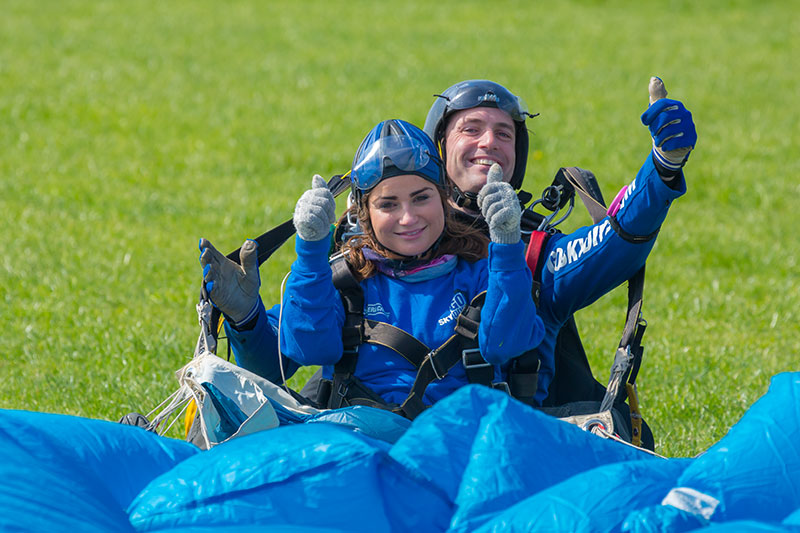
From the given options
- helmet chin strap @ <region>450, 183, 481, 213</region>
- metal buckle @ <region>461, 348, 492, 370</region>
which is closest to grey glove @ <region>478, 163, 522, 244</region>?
metal buckle @ <region>461, 348, 492, 370</region>

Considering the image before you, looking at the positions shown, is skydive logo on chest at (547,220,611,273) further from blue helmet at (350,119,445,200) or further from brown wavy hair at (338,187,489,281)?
blue helmet at (350,119,445,200)

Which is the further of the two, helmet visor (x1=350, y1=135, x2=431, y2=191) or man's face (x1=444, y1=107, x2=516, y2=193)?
man's face (x1=444, y1=107, x2=516, y2=193)

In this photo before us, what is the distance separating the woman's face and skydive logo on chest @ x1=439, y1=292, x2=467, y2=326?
0.20 meters

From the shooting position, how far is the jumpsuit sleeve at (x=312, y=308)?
10.7 feet

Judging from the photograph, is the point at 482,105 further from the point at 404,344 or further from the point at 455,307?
the point at 404,344

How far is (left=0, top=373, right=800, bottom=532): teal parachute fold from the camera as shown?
2.27 metres

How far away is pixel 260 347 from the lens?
369cm

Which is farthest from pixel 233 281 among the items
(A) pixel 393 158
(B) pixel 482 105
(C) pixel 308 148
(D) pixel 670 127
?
(C) pixel 308 148

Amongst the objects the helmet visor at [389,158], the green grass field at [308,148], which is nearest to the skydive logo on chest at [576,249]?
the helmet visor at [389,158]

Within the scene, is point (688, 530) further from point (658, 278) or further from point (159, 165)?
point (159, 165)

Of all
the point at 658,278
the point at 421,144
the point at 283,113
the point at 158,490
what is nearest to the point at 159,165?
the point at 283,113

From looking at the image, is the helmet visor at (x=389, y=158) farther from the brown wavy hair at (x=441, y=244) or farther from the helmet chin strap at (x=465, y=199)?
the helmet chin strap at (x=465, y=199)

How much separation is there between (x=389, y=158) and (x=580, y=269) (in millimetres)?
796

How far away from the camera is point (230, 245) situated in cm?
768
